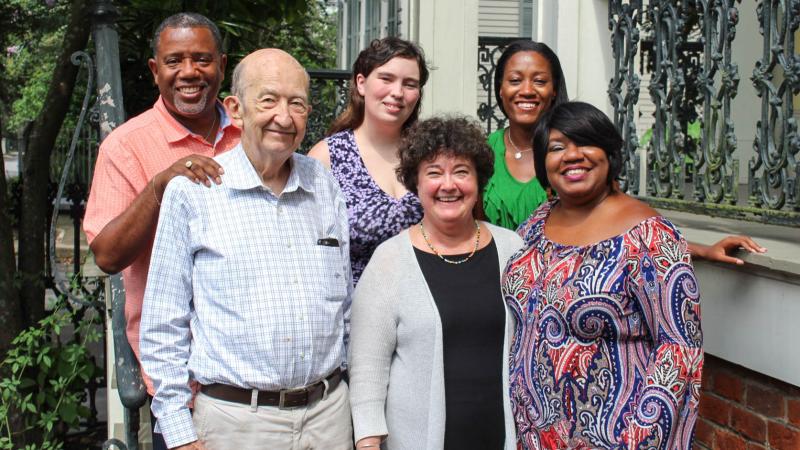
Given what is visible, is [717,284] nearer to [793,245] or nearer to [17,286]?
[793,245]

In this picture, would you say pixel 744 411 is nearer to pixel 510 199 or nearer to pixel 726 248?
pixel 726 248

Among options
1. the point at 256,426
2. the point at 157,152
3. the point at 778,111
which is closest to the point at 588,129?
the point at 778,111

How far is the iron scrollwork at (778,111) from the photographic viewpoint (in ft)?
10.7

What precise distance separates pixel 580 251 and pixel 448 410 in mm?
682

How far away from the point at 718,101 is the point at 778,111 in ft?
1.25

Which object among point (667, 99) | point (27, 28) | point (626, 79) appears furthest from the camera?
point (27, 28)

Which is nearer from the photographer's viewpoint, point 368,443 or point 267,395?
point 267,395

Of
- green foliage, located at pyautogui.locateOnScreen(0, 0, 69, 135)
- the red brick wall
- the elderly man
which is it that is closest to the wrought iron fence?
the red brick wall

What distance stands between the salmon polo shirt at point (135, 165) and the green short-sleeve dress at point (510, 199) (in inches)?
42.2

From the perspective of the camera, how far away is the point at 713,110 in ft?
12.3

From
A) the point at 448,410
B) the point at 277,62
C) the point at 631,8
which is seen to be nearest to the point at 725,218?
the point at 631,8

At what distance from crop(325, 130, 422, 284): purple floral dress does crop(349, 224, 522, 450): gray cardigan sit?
0.34 meters

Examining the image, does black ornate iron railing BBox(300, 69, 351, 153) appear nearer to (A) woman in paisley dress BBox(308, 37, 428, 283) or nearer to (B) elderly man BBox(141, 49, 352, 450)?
(A) woman in paisley dress BBox(308, 37, 428, 283)

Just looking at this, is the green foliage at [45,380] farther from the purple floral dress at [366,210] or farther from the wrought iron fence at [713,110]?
the wrought iron fence at [713,110]
